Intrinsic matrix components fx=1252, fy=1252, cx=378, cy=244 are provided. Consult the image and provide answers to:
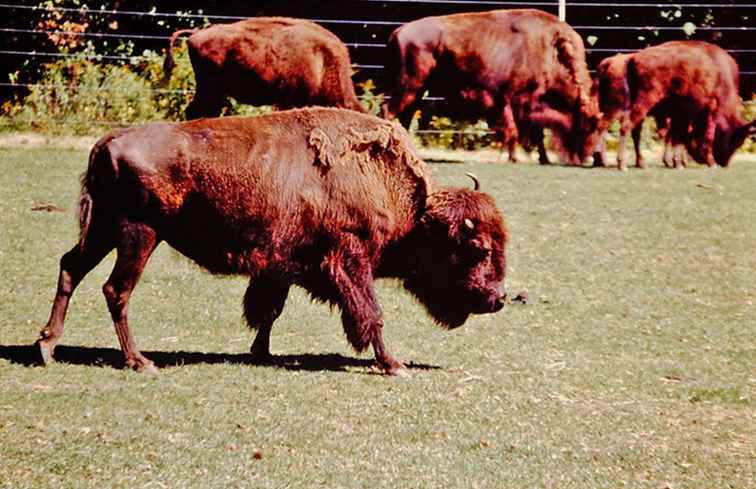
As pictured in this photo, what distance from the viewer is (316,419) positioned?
6.57 meters

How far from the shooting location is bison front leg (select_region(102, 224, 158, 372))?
7410 millimetres

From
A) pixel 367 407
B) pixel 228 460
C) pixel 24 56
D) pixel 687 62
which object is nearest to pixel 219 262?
pixel 367 407

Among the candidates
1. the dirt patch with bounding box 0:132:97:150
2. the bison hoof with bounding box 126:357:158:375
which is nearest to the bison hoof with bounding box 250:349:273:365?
the bison hoof with bounding box 126:357:158:375

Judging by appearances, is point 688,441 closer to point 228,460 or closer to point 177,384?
point 228,460

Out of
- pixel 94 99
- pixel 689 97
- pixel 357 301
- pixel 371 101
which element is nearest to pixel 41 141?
pixel 94 99

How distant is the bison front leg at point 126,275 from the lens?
7.41 metres

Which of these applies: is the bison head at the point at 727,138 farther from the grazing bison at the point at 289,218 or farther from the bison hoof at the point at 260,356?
the bison hoof at the point at 260,356

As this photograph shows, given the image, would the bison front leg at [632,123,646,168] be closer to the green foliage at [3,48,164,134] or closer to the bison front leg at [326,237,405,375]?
the green foliage at [3,48,164,134]

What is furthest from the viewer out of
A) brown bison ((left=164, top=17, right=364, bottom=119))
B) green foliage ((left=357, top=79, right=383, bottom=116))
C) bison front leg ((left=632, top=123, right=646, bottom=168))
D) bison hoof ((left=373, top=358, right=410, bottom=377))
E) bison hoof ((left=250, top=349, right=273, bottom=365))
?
green foliage ((left=357, top=79, right=383, bottom=116))

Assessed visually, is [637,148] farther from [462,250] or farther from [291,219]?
[291,219]

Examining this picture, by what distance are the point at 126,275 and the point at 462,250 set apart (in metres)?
2.09

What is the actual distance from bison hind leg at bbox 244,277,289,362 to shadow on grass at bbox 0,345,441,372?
3.6 inches

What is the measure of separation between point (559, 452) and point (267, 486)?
154 cm

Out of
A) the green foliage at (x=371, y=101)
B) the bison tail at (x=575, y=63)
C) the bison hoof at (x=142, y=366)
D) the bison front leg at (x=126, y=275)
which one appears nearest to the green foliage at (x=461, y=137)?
the green foliage at (x=371, y=101)
